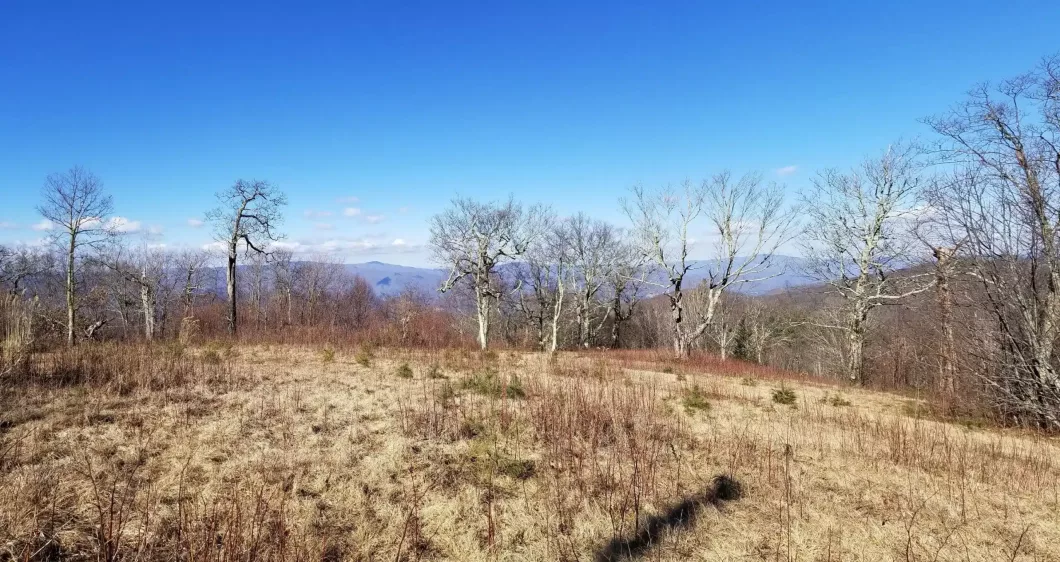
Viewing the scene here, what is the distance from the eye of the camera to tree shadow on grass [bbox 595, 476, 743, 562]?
11.0ft

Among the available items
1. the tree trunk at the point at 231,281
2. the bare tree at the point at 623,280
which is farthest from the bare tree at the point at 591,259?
the tree trunk at the point at 231,281

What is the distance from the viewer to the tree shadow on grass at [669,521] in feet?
11.0

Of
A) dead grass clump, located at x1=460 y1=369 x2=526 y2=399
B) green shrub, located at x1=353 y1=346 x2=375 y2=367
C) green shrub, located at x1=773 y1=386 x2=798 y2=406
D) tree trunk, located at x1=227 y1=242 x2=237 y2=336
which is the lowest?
green shrub, located at x1=773 y1=386 x2=798 y2=406

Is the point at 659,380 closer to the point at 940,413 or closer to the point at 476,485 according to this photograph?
the point at 940,413

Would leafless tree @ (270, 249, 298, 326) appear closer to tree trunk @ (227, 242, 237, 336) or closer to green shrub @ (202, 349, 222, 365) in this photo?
tree trunk @ (227, 242, 237, 336)

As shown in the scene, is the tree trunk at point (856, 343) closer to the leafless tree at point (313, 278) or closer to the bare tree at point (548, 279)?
the bare tree at point (548, 279)

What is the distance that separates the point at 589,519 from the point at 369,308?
6233 cm

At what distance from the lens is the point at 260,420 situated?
5629 mm

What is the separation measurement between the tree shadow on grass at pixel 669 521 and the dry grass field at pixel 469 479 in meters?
0.02

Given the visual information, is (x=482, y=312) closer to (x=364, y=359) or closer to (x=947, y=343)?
(x=364, y=359)

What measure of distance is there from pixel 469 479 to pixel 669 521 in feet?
6.60

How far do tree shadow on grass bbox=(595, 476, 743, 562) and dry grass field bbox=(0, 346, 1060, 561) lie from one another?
21 mm

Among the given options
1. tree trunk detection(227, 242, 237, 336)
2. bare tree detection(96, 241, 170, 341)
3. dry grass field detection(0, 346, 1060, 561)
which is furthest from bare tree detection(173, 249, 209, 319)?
dry grass field detection(0, 346, 1060, 561)

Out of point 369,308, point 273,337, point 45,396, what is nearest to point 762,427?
point 45,396
